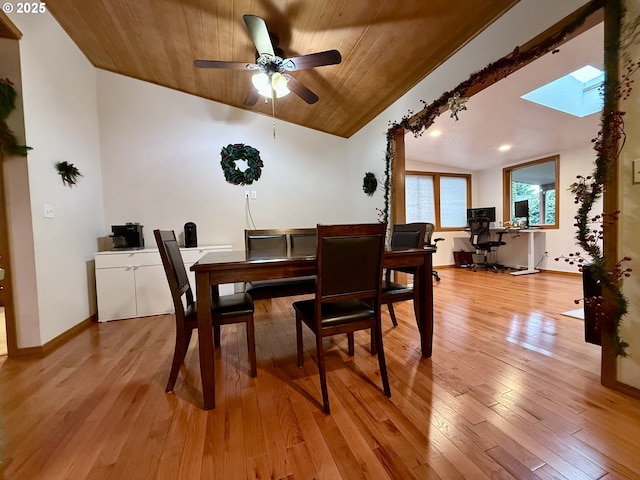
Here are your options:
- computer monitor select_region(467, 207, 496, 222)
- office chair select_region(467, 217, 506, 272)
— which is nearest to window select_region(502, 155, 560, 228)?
computer monitor select_region(467, 207, 496, 222)

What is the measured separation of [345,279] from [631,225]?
1.49 m

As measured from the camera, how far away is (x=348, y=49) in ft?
7.70

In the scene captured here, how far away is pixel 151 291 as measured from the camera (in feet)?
9.41

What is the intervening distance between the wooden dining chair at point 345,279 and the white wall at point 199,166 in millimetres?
2643

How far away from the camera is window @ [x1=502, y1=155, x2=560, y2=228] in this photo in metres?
4.80

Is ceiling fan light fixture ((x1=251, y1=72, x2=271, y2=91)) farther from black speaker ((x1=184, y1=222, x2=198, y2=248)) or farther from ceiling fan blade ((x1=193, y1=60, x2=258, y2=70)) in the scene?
black speaker ((x1=184, y1=222, x2=198, y2=248))

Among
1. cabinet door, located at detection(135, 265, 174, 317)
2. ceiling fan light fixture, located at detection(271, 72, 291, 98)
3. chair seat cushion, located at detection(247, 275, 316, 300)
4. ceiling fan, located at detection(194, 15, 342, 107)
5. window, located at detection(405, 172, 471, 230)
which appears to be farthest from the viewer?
window, located at detection(405, 172, 471, 230)

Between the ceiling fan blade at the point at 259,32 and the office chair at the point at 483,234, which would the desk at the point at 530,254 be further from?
the ceiling fan blade at the point at 259,32

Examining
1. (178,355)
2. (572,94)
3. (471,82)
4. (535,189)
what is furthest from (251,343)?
(535,189)

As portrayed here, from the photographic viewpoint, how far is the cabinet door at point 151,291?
2818 mm

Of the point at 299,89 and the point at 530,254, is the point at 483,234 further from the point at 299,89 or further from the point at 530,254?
the point at 299,89

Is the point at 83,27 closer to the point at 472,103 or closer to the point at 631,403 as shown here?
the point at 472,103

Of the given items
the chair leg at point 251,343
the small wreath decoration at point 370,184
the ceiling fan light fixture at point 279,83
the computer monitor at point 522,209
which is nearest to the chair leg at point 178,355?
the chair leg at point 251,343

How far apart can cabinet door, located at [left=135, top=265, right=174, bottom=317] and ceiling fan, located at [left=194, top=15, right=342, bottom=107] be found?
214cm
